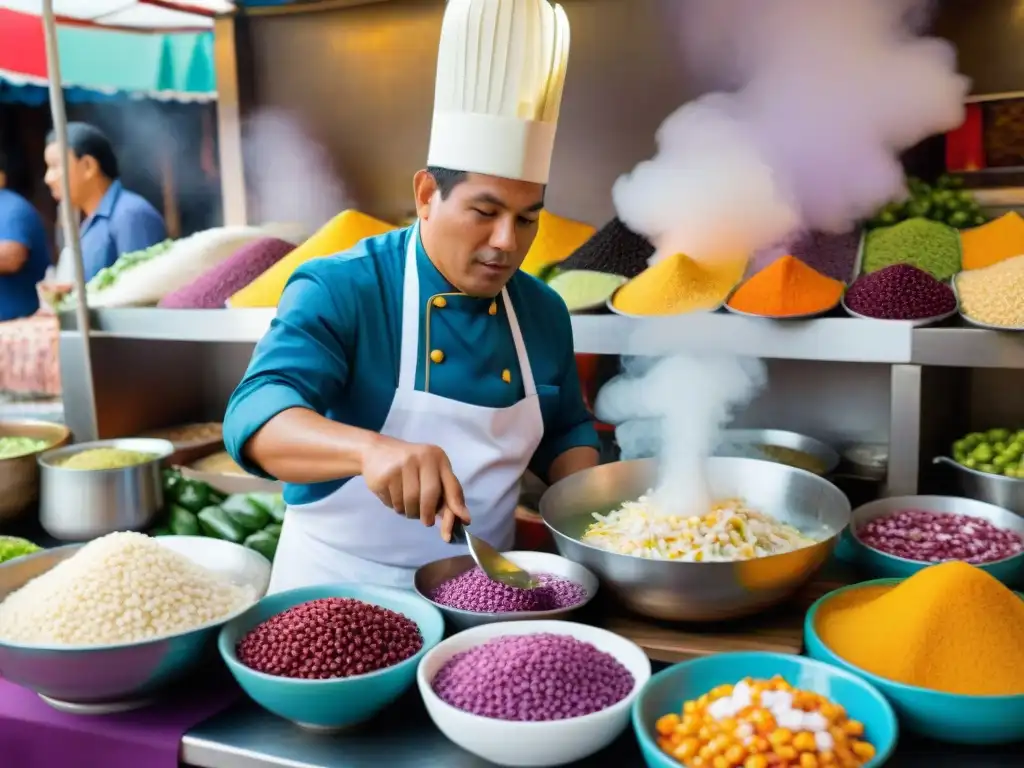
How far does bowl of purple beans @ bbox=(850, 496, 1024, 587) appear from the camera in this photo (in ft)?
5.22

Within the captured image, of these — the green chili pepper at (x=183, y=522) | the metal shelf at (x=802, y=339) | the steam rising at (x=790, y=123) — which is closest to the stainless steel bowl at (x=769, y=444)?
the metal shelf at (x=802, y=339)

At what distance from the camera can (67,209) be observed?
8.87 ft

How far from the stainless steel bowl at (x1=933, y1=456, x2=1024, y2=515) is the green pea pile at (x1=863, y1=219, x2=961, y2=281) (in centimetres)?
59

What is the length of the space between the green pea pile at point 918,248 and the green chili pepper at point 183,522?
81.6 inches

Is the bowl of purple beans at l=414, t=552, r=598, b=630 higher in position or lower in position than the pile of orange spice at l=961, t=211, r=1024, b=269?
lower

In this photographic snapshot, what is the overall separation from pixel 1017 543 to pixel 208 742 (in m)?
1.51

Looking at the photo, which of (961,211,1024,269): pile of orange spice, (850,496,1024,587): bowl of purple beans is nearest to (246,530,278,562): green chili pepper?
(850,496,1024,587): bowl of purple beans

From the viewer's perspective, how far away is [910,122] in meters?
2.80

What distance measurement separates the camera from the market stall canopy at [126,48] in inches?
138

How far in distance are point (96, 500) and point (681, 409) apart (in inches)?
63.9

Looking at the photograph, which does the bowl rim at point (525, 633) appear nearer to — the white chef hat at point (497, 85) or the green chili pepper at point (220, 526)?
the white chef hat at point (497, 85)

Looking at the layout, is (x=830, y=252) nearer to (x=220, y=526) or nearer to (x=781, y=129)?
(x=781, y=129)

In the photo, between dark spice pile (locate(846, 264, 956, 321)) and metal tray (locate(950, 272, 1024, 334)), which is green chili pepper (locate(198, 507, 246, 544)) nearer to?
dark spice pile (locate(846, 264, 956, 321))

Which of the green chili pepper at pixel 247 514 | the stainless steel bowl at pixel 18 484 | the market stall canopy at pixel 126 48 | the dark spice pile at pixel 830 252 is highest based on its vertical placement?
the market stall canopy at pixel 126 48
